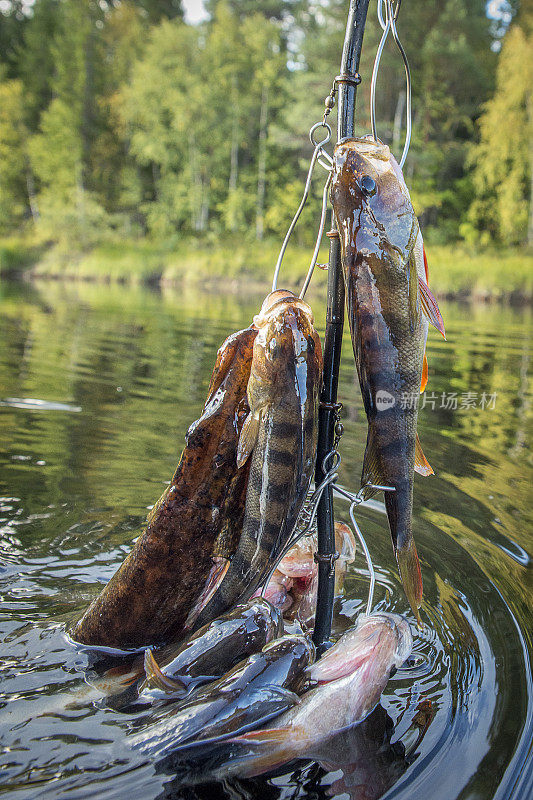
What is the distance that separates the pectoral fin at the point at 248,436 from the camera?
2.28 meters

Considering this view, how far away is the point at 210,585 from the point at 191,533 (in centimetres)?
25

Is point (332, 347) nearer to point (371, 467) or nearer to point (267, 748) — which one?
point (371, 467)

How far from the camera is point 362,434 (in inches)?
268

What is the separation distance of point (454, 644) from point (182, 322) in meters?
14.1

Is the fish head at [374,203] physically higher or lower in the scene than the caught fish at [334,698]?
higher

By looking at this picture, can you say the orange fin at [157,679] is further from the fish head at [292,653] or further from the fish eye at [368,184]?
the fish eye at [368,184]

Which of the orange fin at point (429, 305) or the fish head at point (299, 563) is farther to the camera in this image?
the fish head at point (299, 563)

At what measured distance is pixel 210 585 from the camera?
2.66m

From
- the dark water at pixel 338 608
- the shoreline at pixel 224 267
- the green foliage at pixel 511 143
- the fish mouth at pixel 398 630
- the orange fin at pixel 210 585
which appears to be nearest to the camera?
the dark water at pixel 338 608

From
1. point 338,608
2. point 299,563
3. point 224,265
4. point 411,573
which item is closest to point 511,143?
point 224,265

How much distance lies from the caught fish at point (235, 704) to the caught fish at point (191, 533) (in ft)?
1.46

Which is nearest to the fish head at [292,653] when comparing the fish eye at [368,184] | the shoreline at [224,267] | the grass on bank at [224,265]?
the fish eye at [368,184]

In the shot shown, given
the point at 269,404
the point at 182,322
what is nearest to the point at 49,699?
the point at 269,404

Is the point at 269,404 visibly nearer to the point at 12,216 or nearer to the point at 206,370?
the point at 206,370
